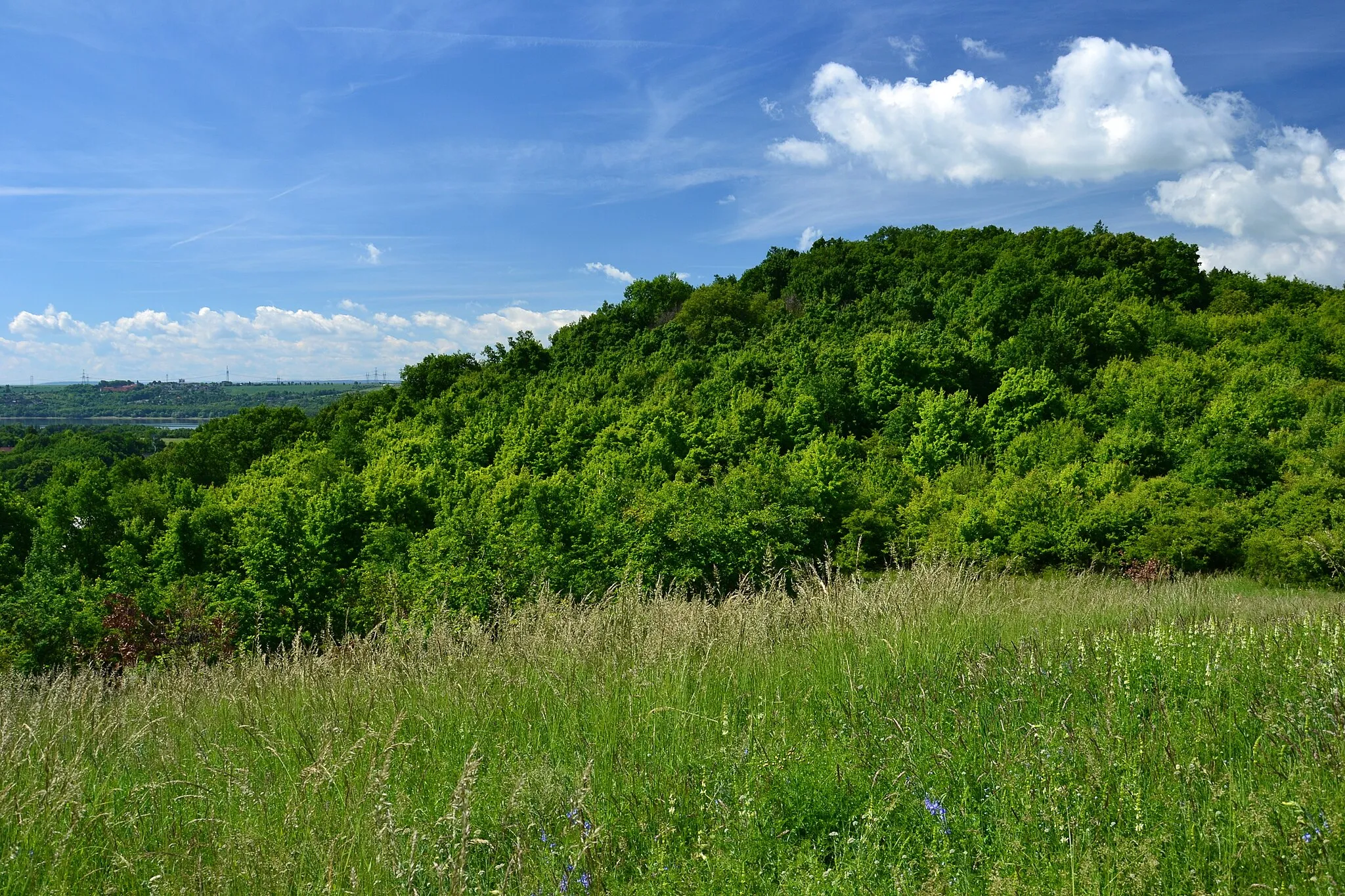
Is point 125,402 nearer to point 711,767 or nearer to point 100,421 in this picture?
point 100,421

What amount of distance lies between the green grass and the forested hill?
2.13 m

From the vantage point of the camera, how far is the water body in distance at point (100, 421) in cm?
12850

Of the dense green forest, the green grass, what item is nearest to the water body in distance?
the dense green forest

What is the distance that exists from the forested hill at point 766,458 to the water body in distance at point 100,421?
281 feet

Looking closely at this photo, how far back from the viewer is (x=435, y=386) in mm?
50094

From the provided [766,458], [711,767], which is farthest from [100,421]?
[711,767]

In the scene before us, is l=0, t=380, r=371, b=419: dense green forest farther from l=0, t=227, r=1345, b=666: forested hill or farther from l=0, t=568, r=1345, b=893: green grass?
l=0, t=568, r=1345, b=893: green grass

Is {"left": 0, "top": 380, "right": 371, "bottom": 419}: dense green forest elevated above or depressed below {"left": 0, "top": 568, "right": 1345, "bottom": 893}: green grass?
above

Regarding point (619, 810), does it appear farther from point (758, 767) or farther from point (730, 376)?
point (730, 376)

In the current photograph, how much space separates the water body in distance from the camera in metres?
128

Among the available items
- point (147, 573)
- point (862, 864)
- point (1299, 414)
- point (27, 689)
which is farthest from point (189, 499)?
point (1299, 414)

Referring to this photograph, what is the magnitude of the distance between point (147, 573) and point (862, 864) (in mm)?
26496

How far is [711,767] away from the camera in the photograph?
3.43 meters

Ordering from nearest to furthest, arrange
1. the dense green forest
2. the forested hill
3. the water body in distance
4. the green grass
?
the green grass → the forested hill → the water body in distance → the dense green forest
